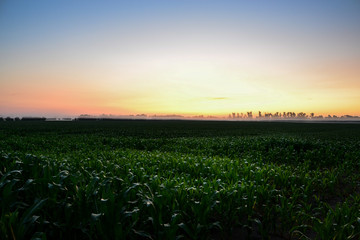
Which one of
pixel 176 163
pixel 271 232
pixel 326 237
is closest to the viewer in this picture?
pixel 326 237

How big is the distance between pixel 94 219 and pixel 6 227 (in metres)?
1.18

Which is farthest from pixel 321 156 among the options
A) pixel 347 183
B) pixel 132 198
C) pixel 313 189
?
pixel 132 198

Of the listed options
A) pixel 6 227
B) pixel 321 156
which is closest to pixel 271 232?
pixel 6 227

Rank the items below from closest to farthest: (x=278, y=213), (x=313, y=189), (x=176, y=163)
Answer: (x=278, y=213), (x=313, y=189), (x=176, y=163)

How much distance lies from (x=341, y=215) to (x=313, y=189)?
269 cm

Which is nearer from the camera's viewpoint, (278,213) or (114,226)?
(114,226)

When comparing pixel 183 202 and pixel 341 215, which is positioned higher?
pixel 183 202

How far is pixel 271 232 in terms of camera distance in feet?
14.5

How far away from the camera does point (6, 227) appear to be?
2.83 meters

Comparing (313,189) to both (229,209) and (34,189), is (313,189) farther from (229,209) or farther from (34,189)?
(34,189)

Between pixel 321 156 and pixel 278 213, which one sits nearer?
pixel 278 213

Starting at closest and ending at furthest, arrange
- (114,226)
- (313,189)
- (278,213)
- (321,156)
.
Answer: (114,226) → (278,213) → (313,189) → (321,156)

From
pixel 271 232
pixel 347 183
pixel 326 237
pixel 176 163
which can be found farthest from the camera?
pixel 176 163

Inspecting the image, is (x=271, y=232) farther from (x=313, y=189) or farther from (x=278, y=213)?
(x=313, y=189)
